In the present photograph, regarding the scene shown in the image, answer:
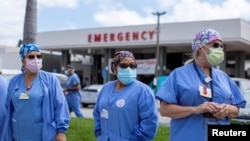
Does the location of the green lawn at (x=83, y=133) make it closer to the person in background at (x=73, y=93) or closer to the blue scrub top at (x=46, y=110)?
the person in background at (x=73, y=93)

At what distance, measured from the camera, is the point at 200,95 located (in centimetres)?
377

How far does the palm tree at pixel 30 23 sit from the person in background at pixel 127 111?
→ 22.7ft

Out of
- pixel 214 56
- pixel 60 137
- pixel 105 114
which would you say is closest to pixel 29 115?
pixel 60 137

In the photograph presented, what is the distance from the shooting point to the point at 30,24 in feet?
37.9

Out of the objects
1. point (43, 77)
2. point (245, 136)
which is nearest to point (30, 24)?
point (43, 77)

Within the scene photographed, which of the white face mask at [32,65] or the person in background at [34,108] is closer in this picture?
the person in background at [34,108]

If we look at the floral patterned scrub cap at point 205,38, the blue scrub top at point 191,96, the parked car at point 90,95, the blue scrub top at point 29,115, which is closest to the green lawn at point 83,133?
the blue scrub top at point 29,115

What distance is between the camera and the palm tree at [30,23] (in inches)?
449

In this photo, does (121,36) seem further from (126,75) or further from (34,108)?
(34,108)

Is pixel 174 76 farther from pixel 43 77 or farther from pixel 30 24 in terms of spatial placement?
pixel 30 24

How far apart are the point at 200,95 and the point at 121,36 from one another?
98.2ft

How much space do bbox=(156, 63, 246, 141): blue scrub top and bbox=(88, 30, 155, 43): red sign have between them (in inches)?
1111

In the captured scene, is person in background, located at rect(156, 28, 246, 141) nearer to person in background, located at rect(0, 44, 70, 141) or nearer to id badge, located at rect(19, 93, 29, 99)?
person in background, located at rect(0, 44, 70, 141)

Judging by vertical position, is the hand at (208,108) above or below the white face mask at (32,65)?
below
